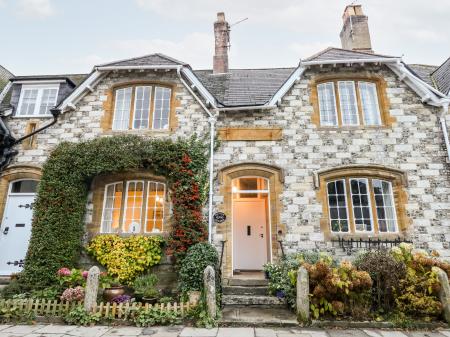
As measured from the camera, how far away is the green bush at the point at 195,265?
7.16 m

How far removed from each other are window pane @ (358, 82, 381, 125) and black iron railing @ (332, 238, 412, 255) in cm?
398

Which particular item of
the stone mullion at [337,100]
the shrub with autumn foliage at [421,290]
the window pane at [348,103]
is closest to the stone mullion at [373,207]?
the shrub with autumn foliage at [421,290]

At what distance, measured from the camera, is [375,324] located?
235 inches

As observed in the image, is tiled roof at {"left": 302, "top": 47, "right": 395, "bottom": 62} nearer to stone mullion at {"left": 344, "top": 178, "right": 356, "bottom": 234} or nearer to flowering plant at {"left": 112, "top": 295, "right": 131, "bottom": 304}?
stone mullion at {"left": 344, "top": 178, "right": 356, "bottom": 234}

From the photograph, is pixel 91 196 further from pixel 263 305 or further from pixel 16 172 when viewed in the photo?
pixel 263 305

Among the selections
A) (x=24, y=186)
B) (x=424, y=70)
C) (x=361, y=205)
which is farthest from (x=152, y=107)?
(x=424, y=70)

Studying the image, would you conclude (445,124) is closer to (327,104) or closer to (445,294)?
(327,104)

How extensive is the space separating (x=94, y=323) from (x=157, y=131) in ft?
19.7

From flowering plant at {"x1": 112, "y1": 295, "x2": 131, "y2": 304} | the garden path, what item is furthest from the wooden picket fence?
the garden path

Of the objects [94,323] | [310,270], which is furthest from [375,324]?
[94,323]

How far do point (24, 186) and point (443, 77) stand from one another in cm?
1600

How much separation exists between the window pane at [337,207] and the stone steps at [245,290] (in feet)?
9.68

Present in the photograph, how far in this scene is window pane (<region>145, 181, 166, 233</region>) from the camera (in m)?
9.23

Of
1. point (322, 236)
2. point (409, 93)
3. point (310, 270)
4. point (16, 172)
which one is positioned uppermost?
point (409, 93)
